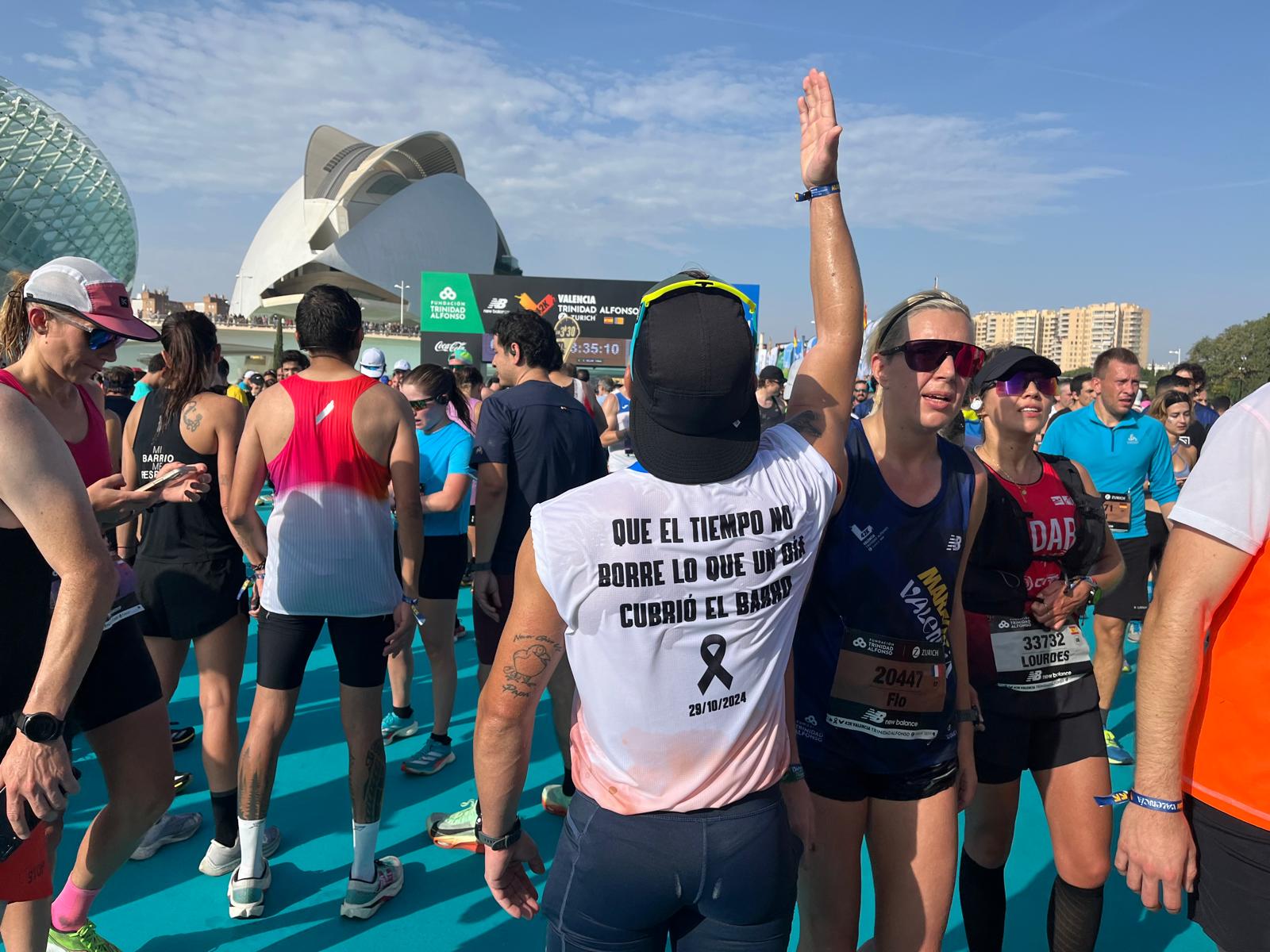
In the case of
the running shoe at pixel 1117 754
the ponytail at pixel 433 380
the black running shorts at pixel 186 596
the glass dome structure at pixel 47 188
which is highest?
the glass dome structure at pixel 47 188

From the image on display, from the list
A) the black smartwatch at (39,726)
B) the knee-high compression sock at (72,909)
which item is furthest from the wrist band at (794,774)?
the knee-high compression sock at (72,909)

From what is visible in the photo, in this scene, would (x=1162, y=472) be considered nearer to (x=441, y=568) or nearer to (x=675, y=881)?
(x=441, y=568)

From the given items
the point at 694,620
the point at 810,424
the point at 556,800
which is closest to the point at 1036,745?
the point at 810,424

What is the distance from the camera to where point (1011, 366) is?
8.63ft

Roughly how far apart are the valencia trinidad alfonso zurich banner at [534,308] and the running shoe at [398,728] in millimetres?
19288

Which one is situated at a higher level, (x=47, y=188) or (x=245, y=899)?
(x=47, y=188)

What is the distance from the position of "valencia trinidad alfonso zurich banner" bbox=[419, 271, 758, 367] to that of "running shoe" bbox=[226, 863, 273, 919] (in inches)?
821

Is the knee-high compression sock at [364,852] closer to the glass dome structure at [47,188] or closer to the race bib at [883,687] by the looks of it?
the race bib at [883,687]

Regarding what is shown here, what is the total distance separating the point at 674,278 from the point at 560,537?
20.7 inches

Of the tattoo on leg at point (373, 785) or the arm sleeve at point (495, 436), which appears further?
the arm sleeve at point (495, 436)

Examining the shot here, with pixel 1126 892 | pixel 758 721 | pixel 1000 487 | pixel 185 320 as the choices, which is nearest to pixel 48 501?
pixel 758 721

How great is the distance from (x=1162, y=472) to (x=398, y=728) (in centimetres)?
472

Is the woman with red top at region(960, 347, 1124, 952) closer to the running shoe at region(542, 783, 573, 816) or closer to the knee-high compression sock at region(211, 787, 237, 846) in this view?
the running shoe at region(542, 783, 573, 816)

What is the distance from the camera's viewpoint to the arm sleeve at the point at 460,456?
4.29 meters
